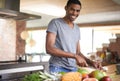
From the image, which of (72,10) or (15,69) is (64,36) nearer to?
(72,10)

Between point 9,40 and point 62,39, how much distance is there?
3303mm

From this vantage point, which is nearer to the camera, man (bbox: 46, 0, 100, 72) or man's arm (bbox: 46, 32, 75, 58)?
man's arm (bbox: 46, 32, 75, 58)

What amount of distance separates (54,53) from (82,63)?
32 centimetres

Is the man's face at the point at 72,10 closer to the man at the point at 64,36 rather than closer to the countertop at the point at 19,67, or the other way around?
the man at the point at 64,36

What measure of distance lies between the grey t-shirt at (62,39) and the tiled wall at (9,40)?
3076mm

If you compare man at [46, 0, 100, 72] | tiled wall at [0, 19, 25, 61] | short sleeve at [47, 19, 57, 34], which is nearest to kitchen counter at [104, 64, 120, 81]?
man at [46, 0, 100, 72]

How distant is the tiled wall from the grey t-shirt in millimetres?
3076

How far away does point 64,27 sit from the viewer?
1920 mm

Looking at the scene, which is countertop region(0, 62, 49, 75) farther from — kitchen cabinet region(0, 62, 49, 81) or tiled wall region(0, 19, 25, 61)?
tiled wall region(0, 19, 25, 61)

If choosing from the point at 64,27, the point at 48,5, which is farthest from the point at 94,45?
the point at 64,27

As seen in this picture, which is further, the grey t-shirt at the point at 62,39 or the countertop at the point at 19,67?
the countertop at the point at 19,67

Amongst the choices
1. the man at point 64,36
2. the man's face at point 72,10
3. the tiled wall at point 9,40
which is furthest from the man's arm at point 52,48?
the tiled wall at point 9,40

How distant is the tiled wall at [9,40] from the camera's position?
15.9 ft

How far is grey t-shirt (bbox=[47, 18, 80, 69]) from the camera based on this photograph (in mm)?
1863
